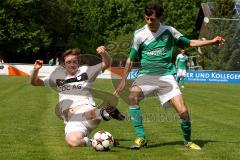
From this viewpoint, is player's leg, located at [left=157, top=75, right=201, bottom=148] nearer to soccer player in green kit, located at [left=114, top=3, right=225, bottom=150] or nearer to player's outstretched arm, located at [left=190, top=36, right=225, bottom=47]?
soccer player in green kit, located at [left=114, top=3, right=225, bottom=150]

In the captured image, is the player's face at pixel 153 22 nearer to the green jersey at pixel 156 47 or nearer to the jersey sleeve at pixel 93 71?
the green jersey at pixel 156 47

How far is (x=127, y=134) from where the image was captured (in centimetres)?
1161

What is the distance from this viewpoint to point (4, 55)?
218ft

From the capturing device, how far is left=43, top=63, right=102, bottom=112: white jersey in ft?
33.2

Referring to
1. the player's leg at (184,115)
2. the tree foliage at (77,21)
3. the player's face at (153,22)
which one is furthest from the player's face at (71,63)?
the tree foliage at (77,21)

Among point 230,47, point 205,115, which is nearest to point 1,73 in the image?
point 230,47

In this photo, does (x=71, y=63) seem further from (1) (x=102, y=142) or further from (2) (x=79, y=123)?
(1) (x=102, y=142)

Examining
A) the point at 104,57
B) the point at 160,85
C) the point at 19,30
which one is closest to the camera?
the point at 104,57

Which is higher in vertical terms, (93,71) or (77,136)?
(93,71)

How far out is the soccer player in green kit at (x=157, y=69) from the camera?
9.70 m

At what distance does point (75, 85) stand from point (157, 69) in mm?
1554

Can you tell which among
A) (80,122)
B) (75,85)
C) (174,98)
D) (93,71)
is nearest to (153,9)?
(174,98)

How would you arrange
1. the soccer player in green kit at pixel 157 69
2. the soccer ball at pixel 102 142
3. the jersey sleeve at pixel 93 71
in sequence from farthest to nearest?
the jersey sleeve at pixel 93 71, the soccer player in green kit at pixel 157 69, the soccer ball at pixel 102 142

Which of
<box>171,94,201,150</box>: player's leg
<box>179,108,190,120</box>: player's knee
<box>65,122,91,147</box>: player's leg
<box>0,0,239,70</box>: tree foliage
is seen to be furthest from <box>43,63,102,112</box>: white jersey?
<box>0,0,239,70</box>: tree foliage
